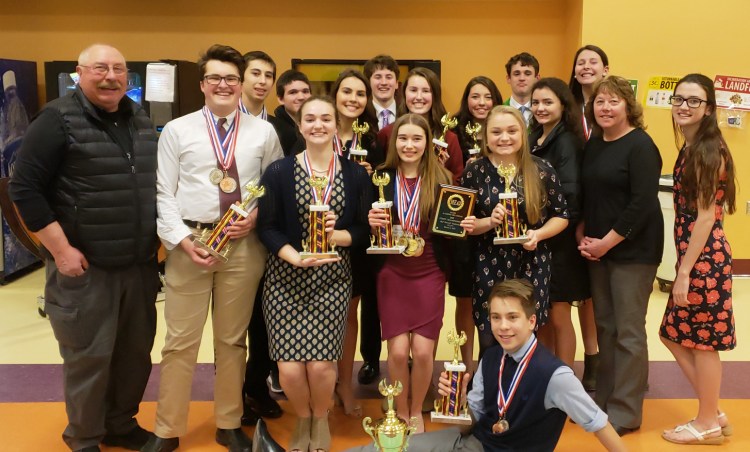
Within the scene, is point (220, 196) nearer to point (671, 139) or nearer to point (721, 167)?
point (721, 167)

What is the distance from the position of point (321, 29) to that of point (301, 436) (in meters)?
4.63

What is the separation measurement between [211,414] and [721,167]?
8.82 ft

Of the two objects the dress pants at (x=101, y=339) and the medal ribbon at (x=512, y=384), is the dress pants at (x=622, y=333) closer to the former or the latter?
the medal ribbon at (x=512, y=384)

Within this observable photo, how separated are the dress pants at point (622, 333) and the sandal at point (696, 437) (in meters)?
0.17

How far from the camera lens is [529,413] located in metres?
2.62

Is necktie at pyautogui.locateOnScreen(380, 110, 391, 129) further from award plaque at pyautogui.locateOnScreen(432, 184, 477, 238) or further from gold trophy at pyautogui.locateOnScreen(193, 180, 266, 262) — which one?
gold trophy at pyautogui.locateOnScreen(193, 180, 266, 262)

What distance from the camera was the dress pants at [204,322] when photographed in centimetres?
303

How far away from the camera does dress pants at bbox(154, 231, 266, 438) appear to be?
119 inches

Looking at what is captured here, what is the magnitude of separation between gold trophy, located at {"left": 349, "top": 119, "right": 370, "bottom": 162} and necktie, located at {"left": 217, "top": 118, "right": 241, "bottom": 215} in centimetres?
59

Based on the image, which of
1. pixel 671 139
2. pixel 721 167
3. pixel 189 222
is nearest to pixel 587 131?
pixel 721 167

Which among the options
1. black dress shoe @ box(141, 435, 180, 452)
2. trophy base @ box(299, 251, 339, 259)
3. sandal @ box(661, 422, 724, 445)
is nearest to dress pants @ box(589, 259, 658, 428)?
sandal @ box(661, 422, 724, 445)

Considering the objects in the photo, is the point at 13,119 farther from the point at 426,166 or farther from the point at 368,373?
the point at 426,166

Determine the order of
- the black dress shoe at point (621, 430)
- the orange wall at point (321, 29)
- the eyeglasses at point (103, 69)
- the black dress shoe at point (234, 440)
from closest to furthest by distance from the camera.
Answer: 1. the eyeglasses at point (103, 69)
2. the black dress shoe at point (234, 440)
3. the black dress shoe at point (621, 430)
4. the orange wall at point (321, 29)

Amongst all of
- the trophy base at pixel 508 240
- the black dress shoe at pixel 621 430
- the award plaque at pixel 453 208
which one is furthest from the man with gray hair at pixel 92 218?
the black dress shoe at pixel 621 430
